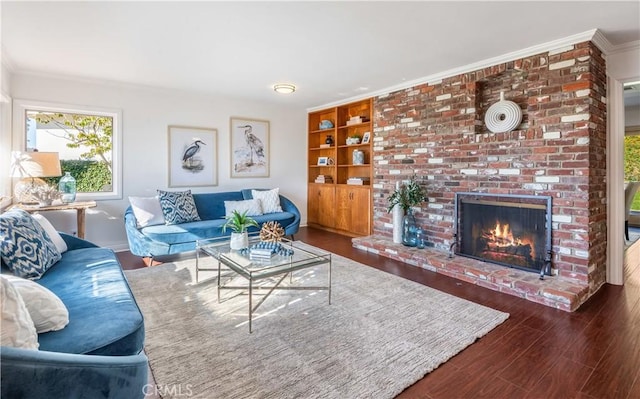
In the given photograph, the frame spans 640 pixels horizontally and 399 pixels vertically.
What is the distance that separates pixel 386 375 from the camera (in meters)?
1.80

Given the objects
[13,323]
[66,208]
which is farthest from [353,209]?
[13,323]

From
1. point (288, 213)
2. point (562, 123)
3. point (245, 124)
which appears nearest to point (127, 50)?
point (245, 124)

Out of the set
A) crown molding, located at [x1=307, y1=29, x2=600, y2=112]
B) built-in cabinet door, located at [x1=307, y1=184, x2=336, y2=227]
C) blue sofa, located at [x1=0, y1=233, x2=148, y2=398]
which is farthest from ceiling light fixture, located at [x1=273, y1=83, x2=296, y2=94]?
blue sofa, located at [x1=0, y1=233, x2=148, y2=398]

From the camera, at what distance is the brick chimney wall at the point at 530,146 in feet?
9.75

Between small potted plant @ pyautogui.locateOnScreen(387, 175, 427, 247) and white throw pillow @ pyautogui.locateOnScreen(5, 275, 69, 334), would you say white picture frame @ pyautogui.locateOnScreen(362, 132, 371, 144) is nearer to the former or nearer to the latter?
small potted plant @ pyautogui.locateOnScreen(387, 175, 427, 247)

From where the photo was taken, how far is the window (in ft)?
13.8

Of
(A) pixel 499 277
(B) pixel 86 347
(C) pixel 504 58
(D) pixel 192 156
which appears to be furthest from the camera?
(D) pixel 192 156

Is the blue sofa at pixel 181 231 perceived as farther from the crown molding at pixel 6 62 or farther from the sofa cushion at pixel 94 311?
the crown molding at pixel 6 62

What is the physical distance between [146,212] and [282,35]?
2.76 metres

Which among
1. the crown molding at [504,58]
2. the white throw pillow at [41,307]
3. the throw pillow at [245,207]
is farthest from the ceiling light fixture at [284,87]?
the white throw pillow at [41,307]

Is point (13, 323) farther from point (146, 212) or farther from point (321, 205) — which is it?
point (321, 205)

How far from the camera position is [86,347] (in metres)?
1.34

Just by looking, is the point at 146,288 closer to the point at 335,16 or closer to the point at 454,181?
the point at 335,16

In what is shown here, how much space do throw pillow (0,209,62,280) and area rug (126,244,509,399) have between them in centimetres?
77
